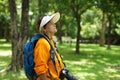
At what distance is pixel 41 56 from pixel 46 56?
0.07 m

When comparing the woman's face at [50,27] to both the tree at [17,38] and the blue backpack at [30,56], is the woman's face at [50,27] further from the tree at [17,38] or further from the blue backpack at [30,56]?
the tree at [17,38]

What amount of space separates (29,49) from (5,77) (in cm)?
806

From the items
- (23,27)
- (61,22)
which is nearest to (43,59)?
(23,27)

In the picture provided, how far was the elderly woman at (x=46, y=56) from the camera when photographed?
4543 millimetres

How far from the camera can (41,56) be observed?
4.57 metres

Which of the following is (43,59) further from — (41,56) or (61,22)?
(61,22)

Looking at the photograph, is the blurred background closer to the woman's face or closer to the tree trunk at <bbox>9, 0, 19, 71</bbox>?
the tree trunk at <bbox>9, 0, 19, 71</bbox>

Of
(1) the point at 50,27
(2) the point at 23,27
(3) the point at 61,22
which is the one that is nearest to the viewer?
(1) the point at 50,27

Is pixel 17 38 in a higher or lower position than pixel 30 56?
lower

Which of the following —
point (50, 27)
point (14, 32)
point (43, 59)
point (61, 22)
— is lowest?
point (61, 22)

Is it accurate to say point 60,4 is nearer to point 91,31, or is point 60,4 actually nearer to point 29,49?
point 29,49

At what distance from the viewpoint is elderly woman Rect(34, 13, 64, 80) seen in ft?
14.9

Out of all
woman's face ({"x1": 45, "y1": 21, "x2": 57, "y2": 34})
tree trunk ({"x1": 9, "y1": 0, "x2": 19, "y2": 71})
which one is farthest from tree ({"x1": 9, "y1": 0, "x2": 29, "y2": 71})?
woman's face ({"x1": 45, "y1": 21, "x2": 57, "y2": 34})

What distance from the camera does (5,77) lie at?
12445 mm
